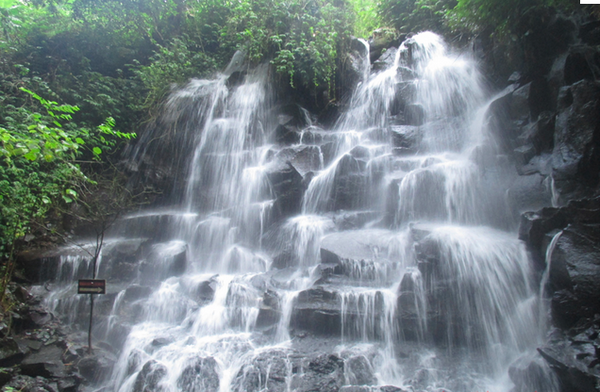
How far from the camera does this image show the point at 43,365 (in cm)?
506

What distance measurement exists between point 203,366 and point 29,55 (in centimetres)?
1450

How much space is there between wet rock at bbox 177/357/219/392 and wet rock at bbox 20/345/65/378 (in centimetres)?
214

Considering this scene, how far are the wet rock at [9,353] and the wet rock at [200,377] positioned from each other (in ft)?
9.15

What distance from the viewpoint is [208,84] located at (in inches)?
529

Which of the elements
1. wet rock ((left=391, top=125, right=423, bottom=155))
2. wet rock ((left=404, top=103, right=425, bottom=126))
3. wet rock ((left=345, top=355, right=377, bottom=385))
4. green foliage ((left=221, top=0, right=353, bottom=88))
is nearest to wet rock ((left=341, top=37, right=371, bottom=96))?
green foliage ((left=221, top=0, right=353, bottom=88))

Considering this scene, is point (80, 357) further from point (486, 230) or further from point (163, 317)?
point (486, 230)

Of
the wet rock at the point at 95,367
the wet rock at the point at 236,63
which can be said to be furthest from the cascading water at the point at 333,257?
the wet rock at the point at 236,63

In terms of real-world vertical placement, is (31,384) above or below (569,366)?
below

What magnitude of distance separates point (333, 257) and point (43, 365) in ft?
18.3

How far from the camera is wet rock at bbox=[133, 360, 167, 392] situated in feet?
16.0

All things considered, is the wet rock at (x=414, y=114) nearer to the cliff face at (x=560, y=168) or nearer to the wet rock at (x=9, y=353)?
the cliff face at (x=560, y=168)

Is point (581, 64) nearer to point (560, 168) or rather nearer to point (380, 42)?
point (560, 168)

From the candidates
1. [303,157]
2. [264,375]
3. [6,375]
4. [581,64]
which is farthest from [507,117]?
[6,375]

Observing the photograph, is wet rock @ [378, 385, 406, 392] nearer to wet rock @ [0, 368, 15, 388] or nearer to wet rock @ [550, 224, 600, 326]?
wet rock @ [550, 224, 600, 326]
